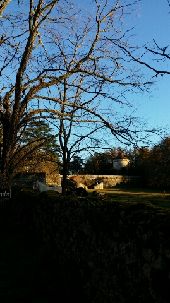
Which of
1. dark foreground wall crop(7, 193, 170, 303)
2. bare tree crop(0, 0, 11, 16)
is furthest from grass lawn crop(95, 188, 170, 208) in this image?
bare tree crop(0, 0, 11, 16)

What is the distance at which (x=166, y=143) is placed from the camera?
209 feet

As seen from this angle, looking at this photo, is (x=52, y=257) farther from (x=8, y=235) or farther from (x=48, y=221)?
(x=8, y=235)

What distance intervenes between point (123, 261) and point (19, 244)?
24.5 feet

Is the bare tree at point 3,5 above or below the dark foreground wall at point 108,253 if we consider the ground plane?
above

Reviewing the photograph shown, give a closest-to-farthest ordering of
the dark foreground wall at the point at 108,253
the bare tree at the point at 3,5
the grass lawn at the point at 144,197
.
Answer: the dark foreground wall at the point at 108,253
the bare tree at the point at 3,5
the grass lawn at the point at 144,197

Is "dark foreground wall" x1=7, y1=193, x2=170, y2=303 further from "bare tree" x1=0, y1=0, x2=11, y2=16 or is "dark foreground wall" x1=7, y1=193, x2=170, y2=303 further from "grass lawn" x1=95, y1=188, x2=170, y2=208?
"bare tree" x1=0, y1=0, x2=11, y2=16

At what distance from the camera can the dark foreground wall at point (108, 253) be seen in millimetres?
6021

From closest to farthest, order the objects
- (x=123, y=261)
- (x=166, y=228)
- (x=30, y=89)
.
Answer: (x=166, y=228) → (x=123, y=261) → (x=30, y=89)

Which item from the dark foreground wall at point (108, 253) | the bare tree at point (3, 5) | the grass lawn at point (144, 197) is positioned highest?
the bare tree at point (3, 5)

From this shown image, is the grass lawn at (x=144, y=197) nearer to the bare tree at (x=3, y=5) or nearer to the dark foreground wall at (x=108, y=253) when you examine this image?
the dark foreground wall at (x=108, y=253)

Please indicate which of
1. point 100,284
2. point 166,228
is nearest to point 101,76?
point 100,284

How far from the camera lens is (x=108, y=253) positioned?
300 inches

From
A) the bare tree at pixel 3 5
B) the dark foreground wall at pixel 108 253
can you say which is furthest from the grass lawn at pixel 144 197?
the bare tree at pixel 3 5

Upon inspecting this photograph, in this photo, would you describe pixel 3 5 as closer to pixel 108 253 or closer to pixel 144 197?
pixel 108 253
